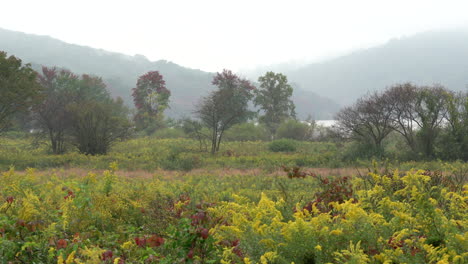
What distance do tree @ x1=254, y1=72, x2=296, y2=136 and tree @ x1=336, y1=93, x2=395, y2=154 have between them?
68.5 ft

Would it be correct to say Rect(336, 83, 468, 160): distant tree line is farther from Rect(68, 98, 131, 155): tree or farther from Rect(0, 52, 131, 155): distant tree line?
Rect(0, 52, 131, 155): distant tree line

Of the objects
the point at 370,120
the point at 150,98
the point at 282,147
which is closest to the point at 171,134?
the point at 150,98

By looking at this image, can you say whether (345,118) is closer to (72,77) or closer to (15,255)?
(15,255)

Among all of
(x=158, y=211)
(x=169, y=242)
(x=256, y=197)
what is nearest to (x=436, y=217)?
(x=169, y=242)

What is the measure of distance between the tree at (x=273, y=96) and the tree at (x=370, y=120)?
68.5 feet

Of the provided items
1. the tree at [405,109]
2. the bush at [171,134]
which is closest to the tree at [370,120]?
the tree at [405,109]

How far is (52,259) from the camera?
3.62 m

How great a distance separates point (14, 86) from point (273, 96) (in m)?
29.5

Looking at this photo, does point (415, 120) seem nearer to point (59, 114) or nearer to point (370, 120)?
point (370, 120)

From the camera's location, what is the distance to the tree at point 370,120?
20.0 metres

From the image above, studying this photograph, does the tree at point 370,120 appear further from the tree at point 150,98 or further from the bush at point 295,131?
the tree at point 150,98

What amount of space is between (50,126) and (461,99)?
23089 millimetres

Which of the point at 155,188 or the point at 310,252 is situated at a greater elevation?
the point at 310,252

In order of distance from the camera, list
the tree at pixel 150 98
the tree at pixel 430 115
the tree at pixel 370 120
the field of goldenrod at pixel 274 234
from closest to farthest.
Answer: the field of goldenrod at pixel 274 234, the tree at pixel 430 115, the tree at pixel 370 120, the tree at pixel 150 98
